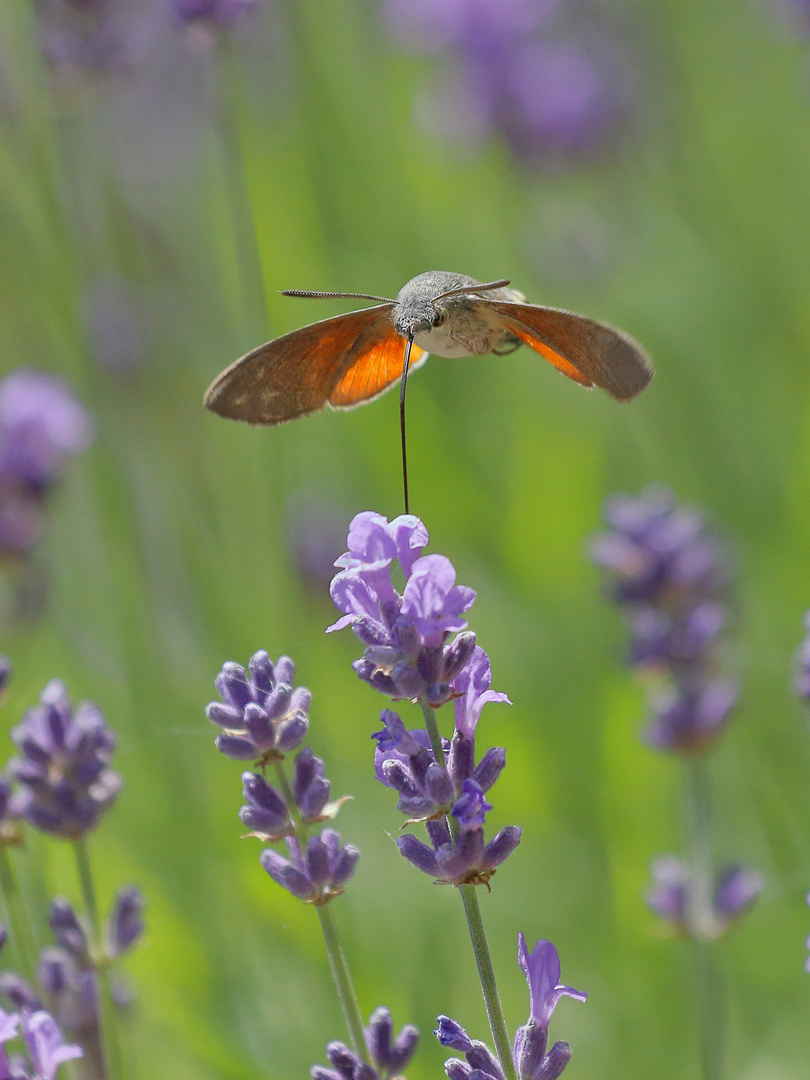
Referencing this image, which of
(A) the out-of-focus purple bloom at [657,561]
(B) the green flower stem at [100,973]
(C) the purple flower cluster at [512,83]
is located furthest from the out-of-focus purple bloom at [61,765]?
(C) the purple flower cluster at [512,83]

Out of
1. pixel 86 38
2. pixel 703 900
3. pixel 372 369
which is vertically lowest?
pixel 703 900

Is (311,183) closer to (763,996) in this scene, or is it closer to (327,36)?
(327,36)

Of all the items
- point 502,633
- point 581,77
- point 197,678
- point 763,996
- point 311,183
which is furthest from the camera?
point 581,77

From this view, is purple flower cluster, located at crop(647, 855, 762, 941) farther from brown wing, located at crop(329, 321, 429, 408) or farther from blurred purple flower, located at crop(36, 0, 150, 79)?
blurred purple flower, located at crop(36, 0, 150, 79)

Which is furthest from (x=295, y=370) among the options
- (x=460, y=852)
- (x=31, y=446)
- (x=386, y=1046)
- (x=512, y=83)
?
(x=512, y=83)

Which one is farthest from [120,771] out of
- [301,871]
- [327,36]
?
[327,36]

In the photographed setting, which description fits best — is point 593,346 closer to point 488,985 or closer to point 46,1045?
point 488,985
